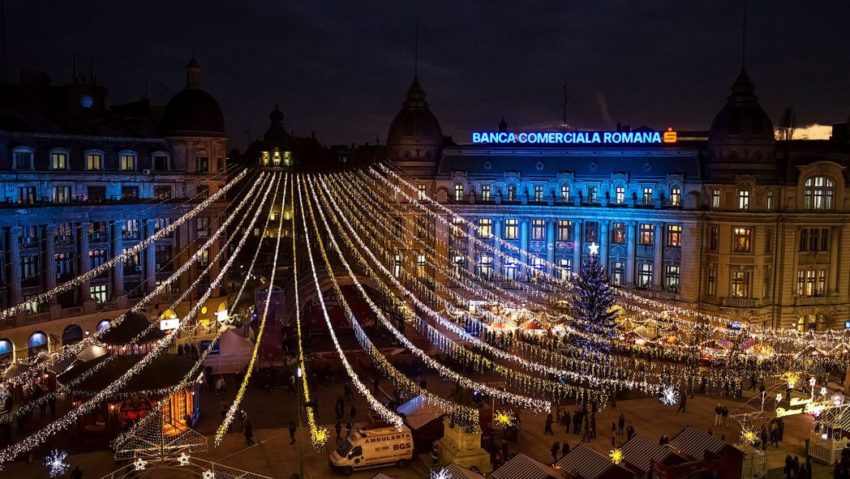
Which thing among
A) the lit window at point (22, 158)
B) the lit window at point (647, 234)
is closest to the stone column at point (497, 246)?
the lit window at point (647, 234)

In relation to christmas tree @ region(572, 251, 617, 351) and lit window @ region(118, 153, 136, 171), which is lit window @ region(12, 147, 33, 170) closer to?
lit window @ region(118, 153, 136, 171)

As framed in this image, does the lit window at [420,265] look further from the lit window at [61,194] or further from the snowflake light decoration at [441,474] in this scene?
the snowflake light decoration at [441,474]

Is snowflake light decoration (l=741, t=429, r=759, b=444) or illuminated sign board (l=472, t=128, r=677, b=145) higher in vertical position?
illuminated sign board (l=472, t=128, r=677, b=145)

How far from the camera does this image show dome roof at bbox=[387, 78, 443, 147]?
78.9 m

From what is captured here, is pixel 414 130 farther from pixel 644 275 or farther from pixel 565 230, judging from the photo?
pixel 644 275

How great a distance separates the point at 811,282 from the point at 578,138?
23007mm

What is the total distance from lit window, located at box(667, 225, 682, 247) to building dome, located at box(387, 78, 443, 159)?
75.1 ft

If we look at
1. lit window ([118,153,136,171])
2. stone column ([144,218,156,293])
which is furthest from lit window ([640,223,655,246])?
lit window ([118,153,136,171])

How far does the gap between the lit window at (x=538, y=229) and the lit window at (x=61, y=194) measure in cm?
3850

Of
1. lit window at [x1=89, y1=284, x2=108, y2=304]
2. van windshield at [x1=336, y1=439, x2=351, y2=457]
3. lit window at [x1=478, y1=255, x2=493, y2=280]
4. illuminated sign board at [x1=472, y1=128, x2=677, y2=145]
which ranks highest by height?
illuminated sign board at [x1=472, y1=128, x2=677, y2=145]

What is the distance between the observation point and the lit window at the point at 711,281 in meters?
67.6

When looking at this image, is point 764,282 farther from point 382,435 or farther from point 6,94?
point 6,94

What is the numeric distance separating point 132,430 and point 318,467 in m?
8.71

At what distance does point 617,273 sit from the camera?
237 feet
